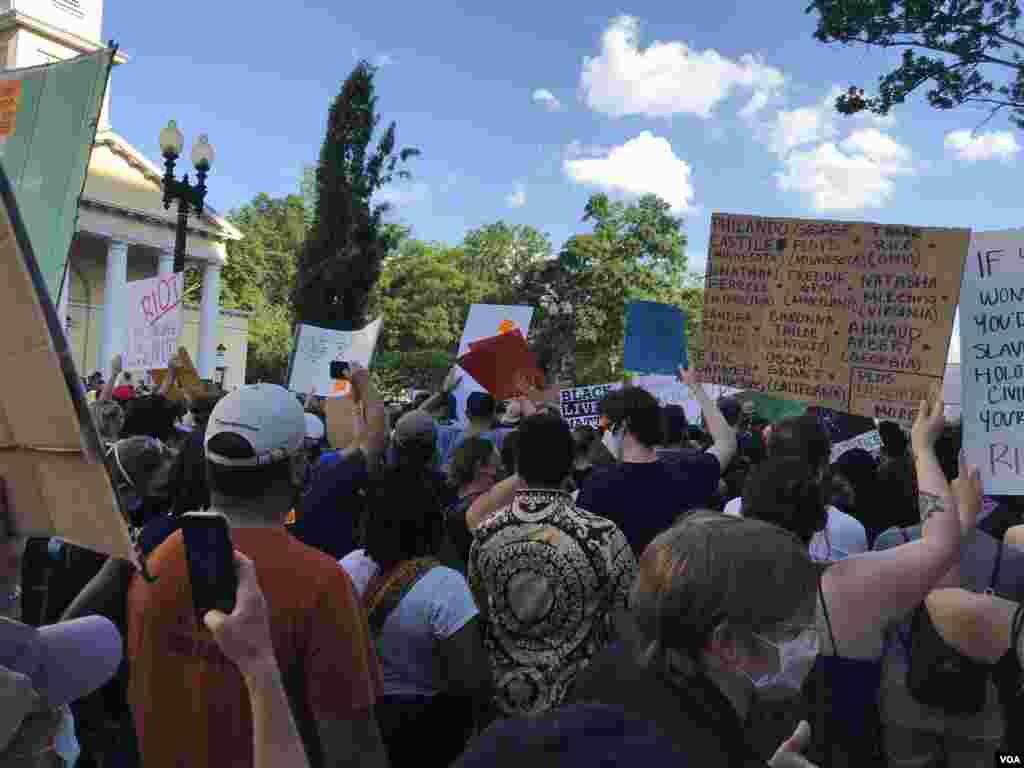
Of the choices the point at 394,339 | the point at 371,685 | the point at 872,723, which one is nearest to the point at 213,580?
the point at 371,685

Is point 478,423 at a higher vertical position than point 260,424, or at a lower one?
lower

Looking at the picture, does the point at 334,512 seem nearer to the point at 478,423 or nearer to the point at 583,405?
the point at 478,423

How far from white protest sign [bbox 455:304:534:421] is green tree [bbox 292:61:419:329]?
2240 cm

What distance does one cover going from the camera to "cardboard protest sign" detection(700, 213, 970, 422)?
12.9ft

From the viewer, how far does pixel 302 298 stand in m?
31.5

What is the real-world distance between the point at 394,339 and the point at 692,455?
2366 inches

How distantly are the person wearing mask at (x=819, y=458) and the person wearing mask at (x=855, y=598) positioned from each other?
87cm

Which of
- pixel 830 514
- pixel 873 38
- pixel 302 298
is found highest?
pixel 873 38

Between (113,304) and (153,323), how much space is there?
1373 inches

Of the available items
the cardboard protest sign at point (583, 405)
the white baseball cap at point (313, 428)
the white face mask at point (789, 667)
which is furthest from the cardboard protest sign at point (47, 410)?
the cardboard protest sign at point (583, 405)

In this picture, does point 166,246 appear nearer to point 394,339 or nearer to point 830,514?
point 394,339

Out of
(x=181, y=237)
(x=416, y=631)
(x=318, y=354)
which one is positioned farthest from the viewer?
(x=181, y=237)

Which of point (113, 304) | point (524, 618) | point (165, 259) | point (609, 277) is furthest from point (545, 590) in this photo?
point (609, 277)

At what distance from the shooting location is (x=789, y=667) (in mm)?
1695
